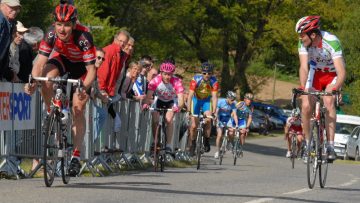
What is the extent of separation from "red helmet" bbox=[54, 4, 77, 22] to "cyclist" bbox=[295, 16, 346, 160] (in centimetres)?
329

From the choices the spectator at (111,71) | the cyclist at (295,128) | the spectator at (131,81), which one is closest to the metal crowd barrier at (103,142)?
the spectator at (131,81)

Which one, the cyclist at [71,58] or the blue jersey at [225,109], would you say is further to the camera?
the blue jersey at [225,109]

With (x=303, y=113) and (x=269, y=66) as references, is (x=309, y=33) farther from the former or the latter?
(x=269, y=66)

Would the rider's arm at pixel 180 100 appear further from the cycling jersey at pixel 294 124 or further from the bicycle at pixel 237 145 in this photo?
the cycling jersey at pixel 294 124

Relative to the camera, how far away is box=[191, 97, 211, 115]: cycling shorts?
23938 mm

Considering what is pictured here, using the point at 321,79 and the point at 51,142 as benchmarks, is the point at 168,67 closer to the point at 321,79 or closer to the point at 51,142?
→ the point at 321,79

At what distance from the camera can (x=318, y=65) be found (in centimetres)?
1456

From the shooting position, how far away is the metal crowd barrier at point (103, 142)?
48.2ft

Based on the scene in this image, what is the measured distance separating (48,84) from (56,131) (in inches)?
28.0

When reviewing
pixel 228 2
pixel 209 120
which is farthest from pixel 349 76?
pixel 209 120

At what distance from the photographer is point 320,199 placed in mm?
12086

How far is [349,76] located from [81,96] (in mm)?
68379

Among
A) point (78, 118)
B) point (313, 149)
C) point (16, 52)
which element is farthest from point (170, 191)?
point (16, 52)

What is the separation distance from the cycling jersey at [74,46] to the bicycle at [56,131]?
13.7 inches
